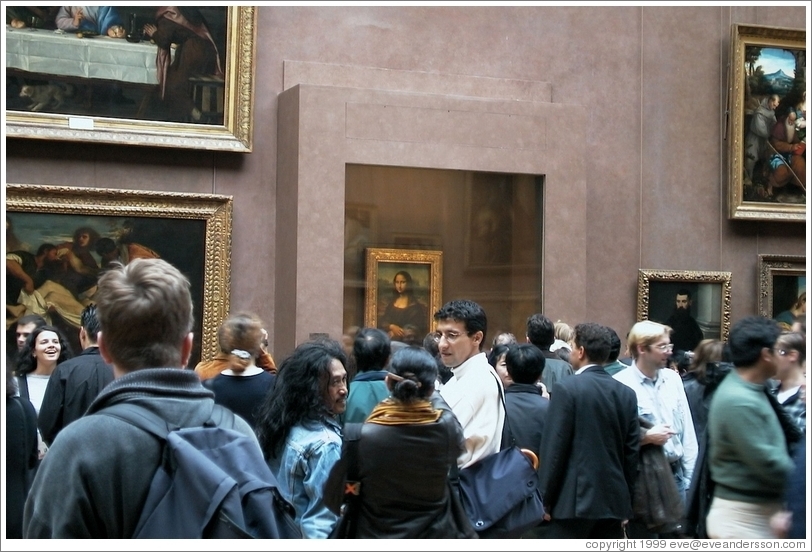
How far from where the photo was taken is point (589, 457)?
226 inches

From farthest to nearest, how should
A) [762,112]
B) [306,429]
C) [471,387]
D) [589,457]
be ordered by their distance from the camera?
[762,112], [589,457], [471,387], [306,429]

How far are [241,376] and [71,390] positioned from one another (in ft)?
3.50

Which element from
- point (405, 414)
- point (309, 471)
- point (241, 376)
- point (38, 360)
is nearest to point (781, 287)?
point (241, 376)

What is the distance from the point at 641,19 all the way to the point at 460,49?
3021mm

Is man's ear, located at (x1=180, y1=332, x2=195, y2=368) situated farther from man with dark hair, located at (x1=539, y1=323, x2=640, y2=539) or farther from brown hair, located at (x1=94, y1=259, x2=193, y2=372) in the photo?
man with dark hair, located at (x1=539, y1=323, x2=640, y2=539)

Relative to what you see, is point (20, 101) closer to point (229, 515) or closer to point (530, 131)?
point (530, 131)

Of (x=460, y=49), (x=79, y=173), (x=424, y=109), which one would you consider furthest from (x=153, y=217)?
(x=460, y=49)

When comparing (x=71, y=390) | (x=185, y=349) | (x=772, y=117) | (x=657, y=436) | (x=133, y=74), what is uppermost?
(x=772, y=117)

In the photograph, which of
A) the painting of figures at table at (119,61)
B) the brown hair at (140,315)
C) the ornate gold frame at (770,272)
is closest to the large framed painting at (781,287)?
the ornate gold frame at (770,272)

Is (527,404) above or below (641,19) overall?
below

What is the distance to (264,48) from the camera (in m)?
13.1

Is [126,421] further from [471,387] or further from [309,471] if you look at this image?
[471,387]

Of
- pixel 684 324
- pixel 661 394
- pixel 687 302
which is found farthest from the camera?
pixel 687 302

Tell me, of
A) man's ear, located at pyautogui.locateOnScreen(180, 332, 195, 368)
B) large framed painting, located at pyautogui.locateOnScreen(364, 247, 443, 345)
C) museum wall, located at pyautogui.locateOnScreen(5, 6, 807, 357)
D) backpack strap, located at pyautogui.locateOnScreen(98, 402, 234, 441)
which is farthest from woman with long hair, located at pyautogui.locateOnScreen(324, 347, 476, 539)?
large framed painting, located at pyautogui.locateOnScreen(364, 247, 443, 345)
